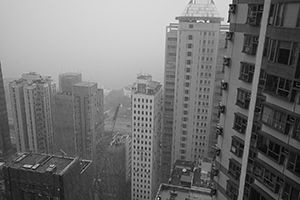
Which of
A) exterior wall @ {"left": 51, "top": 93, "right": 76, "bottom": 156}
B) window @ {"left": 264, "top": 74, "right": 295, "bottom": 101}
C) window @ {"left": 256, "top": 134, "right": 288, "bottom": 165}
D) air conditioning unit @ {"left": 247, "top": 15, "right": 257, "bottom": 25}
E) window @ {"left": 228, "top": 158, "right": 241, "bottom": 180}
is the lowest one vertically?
exterior wall @ {"left": 51, "top": 93, "right": 76, "bottom": 156}

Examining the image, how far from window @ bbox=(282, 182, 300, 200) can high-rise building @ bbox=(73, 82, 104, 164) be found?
857 centimetres

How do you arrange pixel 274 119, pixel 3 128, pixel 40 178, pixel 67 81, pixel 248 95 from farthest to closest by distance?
pixel 67 81 < pixel 3 128 < pixel 40 178 < pixel 248 95 < pixel 274 119

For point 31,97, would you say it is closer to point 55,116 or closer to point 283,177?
point 55,116

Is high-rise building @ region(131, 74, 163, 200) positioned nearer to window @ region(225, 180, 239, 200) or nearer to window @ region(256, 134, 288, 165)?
window @ region(225, 180, 239, 200)

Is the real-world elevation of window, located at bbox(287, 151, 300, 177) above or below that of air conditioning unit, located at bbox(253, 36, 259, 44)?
below

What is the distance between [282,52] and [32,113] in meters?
9.32

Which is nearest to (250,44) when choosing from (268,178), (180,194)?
(268,178)

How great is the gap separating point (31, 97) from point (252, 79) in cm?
893

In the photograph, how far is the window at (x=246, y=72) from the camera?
1511 millimetres

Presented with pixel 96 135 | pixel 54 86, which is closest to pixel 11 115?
pixel 54 86

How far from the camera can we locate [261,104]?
1.38m

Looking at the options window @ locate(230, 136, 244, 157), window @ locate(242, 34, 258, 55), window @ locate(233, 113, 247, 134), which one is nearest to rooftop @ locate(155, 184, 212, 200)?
window @ locate(230, 136, 244, 157)

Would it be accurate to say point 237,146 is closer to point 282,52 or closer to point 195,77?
point 282,52

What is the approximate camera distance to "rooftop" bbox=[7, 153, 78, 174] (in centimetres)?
527
